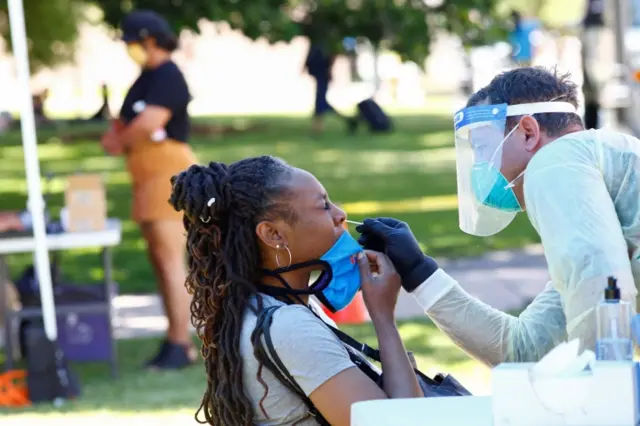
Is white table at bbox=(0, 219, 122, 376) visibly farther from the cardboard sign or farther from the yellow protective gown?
the yellow protective gown

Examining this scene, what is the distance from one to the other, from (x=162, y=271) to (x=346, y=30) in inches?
198

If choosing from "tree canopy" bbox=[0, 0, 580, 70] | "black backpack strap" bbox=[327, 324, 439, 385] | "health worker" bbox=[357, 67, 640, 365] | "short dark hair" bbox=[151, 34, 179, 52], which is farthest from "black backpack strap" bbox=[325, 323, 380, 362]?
"tree canopy" bbox=[0, 0, 580, 70]

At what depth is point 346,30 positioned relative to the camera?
1160 centimetres

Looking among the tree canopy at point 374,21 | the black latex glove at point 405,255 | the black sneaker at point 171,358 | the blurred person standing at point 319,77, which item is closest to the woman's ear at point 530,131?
the black latex glove at point 405,255

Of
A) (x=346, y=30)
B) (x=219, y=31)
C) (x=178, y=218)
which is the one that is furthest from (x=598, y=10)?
(x=178, y=218)

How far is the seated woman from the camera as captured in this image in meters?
2.96

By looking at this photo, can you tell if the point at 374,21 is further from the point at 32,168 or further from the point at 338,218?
the point at 338,218

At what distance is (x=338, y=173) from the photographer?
1845cm

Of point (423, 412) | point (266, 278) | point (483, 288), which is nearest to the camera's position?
point (423, 412)

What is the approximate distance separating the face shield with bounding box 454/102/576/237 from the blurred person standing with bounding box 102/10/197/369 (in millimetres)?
3848

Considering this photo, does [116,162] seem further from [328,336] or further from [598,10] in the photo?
[328,336]

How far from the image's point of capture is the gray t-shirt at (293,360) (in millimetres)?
2887

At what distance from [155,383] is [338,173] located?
11823 millimetres

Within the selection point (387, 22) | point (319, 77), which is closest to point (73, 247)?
point (387, 22)
